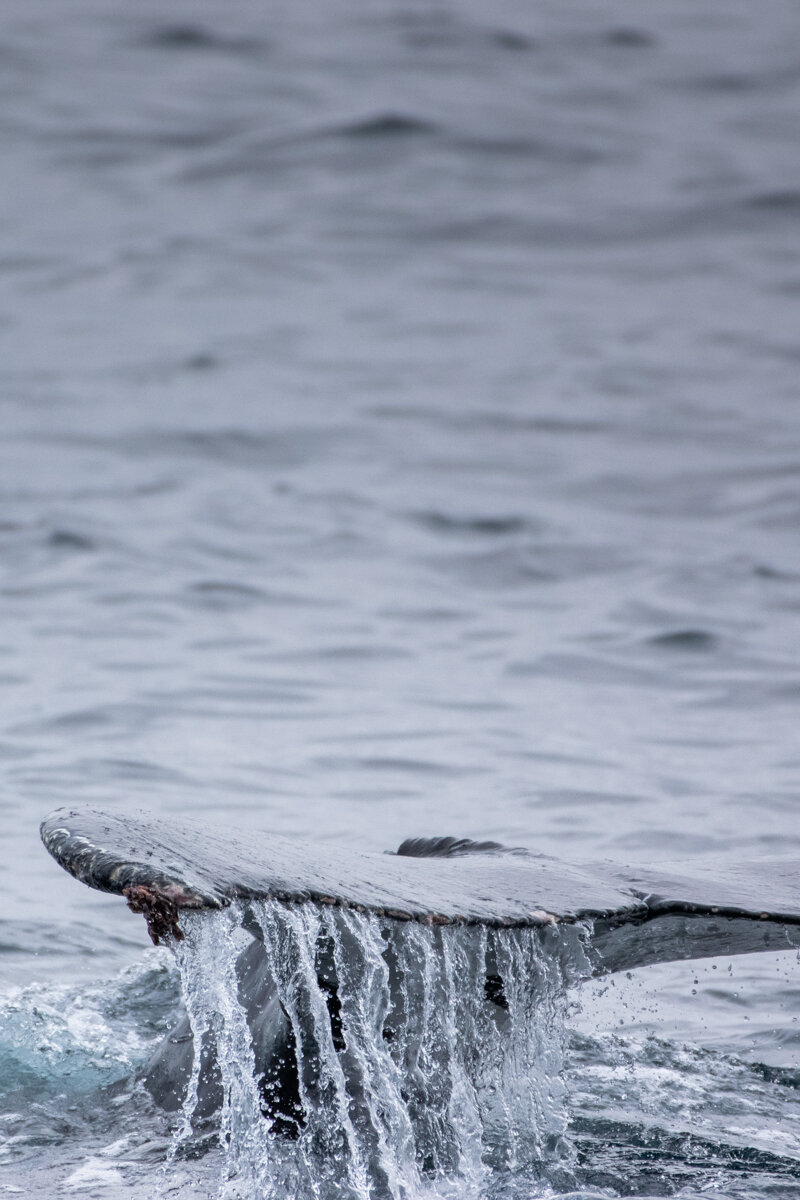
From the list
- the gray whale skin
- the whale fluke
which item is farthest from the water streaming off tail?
the whale fluke

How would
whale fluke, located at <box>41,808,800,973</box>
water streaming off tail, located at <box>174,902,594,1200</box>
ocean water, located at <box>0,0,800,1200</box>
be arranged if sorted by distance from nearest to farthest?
1. whale fluke, located at <box>41,808,800,973</box>
2. water streaming off tail, located at <box>174,902,594,1200</box>
3. ocean water, located at <box>0,0,800,1200</box>

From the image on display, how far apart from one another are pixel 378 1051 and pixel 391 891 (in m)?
0.70

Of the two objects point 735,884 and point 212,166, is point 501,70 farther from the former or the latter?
point 735,884

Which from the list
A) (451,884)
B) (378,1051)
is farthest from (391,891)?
(378,1051)

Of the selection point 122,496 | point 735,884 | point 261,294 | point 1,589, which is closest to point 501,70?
point 261,294

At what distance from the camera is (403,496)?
1822 centimetres

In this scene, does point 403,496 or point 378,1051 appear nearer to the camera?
point 378,1051

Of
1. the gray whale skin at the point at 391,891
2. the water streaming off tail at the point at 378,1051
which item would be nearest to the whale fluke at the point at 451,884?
the gray whale skin at the point at 391,891

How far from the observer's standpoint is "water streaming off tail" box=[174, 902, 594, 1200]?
3.65m

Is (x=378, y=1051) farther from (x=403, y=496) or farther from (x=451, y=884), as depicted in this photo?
(x=403, y=496)

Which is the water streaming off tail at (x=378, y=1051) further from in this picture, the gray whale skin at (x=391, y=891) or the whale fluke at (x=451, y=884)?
the whale fluke at (x=451, y=884)

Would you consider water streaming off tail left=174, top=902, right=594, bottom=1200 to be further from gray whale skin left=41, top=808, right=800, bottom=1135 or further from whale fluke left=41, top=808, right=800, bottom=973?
whale fluke left=41, top=808, right=800, bottom=973

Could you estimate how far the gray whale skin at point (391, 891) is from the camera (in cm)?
295

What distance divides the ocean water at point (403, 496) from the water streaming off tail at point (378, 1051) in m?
0.18
